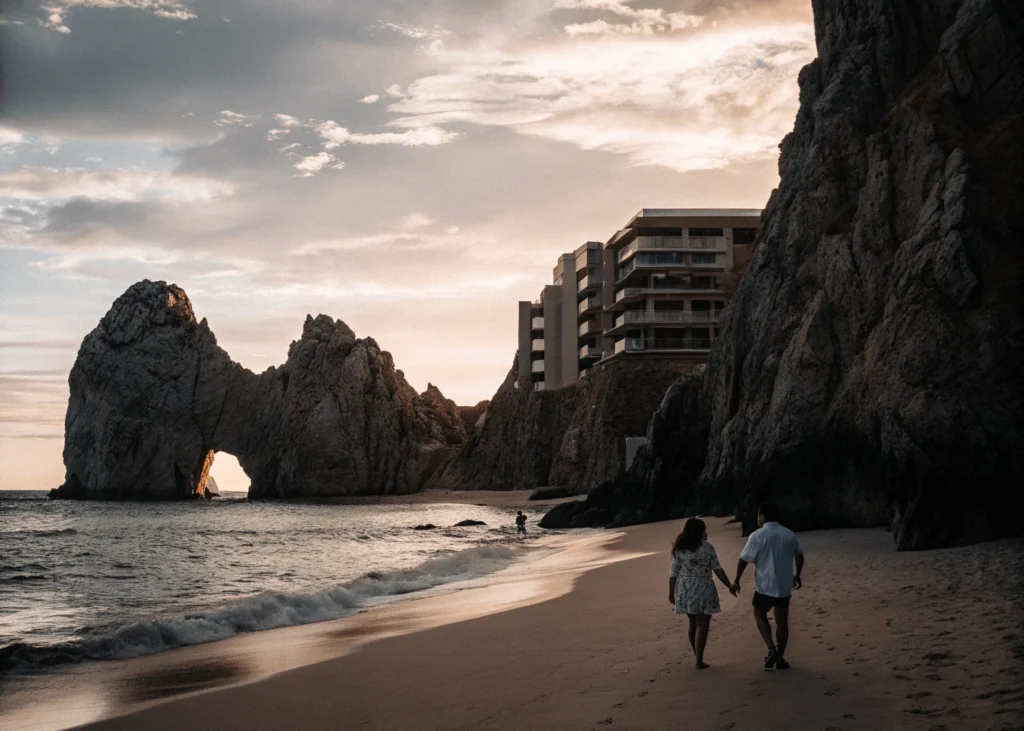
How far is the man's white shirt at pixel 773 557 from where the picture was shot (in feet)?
30.2

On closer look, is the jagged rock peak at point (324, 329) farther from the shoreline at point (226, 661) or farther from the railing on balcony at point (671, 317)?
the shoreline at point (226, 661)

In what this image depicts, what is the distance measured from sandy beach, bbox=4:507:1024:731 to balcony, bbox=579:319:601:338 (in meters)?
77.8

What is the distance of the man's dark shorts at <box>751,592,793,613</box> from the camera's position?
917 cm

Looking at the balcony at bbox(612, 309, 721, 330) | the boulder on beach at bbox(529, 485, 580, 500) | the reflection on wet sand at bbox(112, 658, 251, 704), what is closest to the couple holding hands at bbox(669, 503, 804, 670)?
the reflection on wet sand at bbox(112, 658, 251, 704)

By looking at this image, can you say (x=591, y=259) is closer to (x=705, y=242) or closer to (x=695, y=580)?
(x=705, y=242)

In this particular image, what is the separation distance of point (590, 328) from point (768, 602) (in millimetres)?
86280

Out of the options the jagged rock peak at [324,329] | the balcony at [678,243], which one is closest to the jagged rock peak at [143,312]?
the jagged rock peak at [324,329]

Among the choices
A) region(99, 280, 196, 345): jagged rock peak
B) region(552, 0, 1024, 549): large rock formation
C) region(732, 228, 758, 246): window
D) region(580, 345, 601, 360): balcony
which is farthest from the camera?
region(99, 280, 196, 345): jagged rock peak

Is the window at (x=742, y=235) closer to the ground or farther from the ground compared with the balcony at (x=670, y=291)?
farther from the ground

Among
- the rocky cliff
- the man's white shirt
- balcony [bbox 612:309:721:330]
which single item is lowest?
the man's white shirt

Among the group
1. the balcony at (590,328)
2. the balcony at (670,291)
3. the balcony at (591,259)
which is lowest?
the balcony at (590,328)

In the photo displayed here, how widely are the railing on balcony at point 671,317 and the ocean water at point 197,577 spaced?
3413cm

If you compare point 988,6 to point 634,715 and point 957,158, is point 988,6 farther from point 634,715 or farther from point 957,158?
point 634,715

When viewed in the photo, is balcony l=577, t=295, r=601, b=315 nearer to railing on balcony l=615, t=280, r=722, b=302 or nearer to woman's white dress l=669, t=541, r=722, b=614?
railing on balcony l=615, t=280, r=722, b=302
